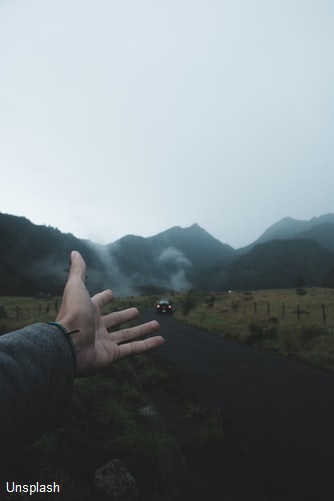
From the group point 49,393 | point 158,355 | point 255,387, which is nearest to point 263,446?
point 255,387

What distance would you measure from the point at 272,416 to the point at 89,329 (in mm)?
6899

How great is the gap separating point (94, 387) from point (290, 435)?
4.25m

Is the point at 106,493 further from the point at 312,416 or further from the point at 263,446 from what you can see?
the point at 312,416

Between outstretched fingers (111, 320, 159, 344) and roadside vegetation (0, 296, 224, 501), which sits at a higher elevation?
outstretched fingers (111, 320, 159, 344)

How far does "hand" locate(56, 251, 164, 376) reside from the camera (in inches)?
70.7

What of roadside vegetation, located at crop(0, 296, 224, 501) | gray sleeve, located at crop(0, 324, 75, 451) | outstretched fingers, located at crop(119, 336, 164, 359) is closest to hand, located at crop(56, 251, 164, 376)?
outstretched fingers, located at crop(119, 336, 164, 359)

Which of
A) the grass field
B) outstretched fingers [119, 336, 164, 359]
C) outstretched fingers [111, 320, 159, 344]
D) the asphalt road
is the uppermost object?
outstretched fingers [111, 320, 159, 344]

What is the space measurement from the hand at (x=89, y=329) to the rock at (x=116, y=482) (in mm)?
2955

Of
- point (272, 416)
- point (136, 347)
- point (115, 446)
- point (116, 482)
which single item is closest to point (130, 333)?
point (136, 347)

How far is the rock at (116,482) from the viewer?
407cm

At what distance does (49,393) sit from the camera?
1394mm

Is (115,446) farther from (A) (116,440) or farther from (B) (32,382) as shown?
(B) (32,382)

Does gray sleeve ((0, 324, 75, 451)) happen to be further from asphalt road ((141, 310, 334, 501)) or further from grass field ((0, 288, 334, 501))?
asphalt road ((141, 310, 334, 501))

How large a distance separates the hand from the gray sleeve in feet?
0.61
